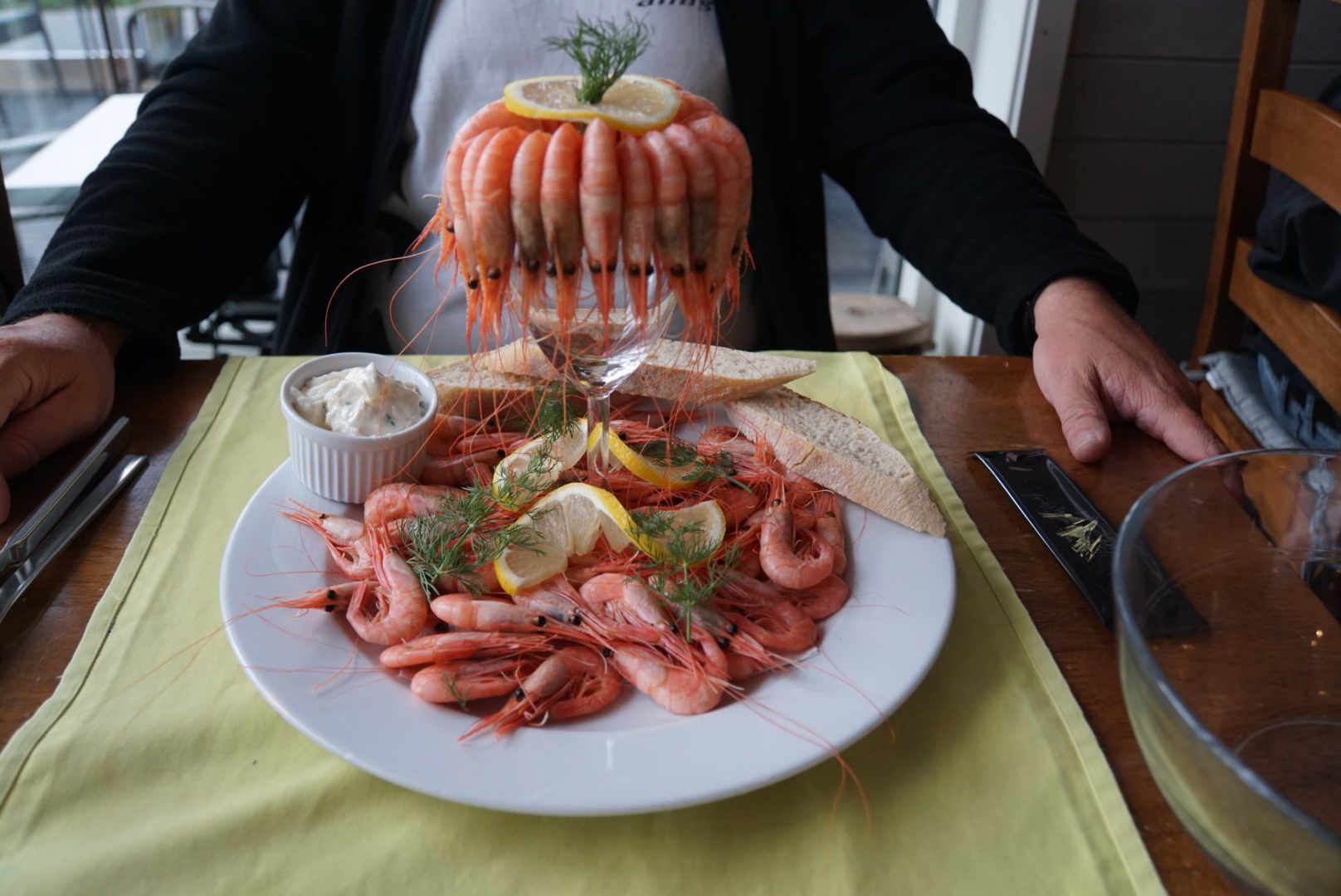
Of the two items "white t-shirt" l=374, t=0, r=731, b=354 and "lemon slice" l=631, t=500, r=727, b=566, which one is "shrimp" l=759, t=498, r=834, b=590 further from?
"white t-shirt" l=374, t=0, r=731, b=354

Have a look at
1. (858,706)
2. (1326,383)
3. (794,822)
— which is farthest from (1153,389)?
(794,822)

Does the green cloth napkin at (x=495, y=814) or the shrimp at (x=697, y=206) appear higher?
the shrimp at (x=697, y=206)

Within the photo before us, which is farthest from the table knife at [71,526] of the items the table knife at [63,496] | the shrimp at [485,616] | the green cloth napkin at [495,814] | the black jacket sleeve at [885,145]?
the black jacket sleeve at [885,145]

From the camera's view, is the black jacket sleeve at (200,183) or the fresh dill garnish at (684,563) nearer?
the fresh dill garnish at (684,563)

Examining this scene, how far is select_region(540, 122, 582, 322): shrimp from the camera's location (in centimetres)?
82

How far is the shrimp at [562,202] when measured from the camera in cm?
82

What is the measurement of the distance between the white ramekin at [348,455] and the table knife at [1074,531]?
0.77 metres

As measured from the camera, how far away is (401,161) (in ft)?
6.10

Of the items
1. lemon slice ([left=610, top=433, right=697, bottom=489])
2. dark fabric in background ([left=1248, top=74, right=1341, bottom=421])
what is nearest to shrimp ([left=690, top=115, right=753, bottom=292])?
lemon slice ([left=610, top=433, right=697, bottom=489])

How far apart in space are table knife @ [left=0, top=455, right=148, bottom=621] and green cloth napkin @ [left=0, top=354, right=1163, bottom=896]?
→ 114 mm

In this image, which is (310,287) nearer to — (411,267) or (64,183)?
(411,267)

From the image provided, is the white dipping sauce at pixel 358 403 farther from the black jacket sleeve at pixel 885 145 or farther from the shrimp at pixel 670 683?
the black jacket sleeve at pixel 885 145

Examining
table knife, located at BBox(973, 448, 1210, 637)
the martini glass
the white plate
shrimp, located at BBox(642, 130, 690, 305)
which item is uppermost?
shrimp, located at BBox(642, 130, 690, 305)

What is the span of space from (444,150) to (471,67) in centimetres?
17
